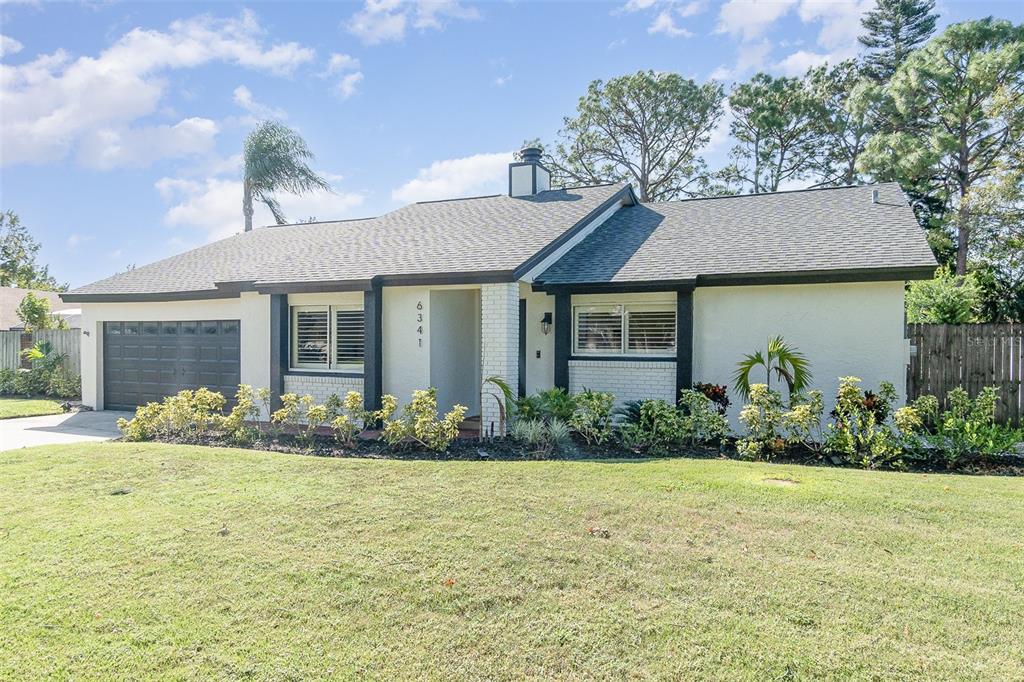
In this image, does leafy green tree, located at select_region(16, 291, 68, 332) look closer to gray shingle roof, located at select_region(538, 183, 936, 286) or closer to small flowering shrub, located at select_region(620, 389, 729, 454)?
gray shingle roof, located at select_region(538, 183, 936, 286)

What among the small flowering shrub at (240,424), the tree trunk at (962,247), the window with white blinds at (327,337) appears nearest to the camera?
the small flowering shrub at (240,424)

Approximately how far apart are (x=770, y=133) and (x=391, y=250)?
23.3m

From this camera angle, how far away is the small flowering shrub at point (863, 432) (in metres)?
7.78

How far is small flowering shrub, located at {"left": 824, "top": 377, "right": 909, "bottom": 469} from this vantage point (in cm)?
778

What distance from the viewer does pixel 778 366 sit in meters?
10.2

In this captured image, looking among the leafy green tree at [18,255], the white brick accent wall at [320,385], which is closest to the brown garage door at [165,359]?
the white brick accent wall at [320,385]

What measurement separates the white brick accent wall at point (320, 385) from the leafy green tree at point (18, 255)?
165 feet

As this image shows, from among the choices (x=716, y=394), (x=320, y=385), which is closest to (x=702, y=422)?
(x=716, y=394)

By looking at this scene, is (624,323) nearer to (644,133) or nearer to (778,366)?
(778,366)

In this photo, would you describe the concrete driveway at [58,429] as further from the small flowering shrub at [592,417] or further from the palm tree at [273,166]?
the palm tree at [273,166]

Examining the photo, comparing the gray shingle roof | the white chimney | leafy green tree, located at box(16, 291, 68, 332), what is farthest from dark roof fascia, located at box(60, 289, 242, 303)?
the white chimney

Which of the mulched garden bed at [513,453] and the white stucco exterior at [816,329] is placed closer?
the mulched garden bed at [513,453]

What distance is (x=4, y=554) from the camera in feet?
16.1

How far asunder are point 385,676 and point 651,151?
30690 millimetres
